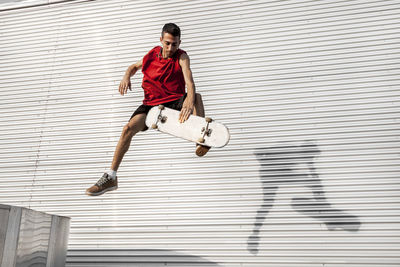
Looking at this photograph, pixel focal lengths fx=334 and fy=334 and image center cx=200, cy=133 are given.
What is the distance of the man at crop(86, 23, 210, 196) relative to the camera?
358 centimetres

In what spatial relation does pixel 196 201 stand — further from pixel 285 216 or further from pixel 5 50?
pixel 5 50

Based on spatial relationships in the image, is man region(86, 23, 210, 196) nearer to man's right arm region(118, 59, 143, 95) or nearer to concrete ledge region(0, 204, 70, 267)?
man's right arm region(118, 59, 143, 95)

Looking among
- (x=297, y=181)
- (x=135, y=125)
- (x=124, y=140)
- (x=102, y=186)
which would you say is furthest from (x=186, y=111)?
(x=297, y=181)

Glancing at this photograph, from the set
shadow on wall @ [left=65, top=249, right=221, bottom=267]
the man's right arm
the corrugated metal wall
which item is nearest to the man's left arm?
the man's right arm

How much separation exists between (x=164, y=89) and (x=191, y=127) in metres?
0.60

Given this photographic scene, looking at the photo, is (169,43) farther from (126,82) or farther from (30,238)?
(30,238)

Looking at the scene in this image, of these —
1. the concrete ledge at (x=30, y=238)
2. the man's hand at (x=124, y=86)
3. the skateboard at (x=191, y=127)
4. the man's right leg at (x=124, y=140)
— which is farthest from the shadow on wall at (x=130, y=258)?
the man's hand at (x=124, y=86)

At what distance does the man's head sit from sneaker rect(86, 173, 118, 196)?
1.53m

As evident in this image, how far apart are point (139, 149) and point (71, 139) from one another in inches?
51.3

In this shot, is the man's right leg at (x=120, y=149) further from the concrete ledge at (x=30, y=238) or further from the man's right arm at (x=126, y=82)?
the concrete ledge at (x=30, y=238)

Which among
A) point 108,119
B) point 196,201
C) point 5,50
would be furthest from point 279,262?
point 5,50

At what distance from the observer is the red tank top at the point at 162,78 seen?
12.4ft

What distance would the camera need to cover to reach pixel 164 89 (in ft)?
12.6

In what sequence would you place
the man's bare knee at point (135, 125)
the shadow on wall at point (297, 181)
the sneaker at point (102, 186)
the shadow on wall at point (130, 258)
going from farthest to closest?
the shadow on wall at point (130, 258) < the shadow on wall at point (297, 181) < the man's bare knee at point (135, 125) < the sneaker at point (102, 186)
